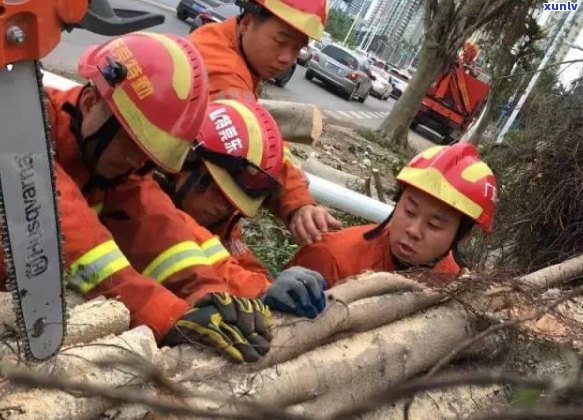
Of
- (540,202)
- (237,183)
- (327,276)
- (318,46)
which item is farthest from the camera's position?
(318,46)

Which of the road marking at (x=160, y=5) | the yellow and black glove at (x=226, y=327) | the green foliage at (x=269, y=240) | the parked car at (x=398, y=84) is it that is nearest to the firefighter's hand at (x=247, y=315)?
the yellow and black glove at (x=226, y=327)

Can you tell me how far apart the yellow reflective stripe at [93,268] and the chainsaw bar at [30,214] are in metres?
0.22

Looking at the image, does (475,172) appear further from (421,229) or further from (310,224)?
(310,224)

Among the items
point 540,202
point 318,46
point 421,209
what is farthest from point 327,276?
point 318,46

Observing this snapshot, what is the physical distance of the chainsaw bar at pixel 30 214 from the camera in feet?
5.17

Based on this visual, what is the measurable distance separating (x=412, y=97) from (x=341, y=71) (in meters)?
10.3

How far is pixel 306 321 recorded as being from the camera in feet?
6.82

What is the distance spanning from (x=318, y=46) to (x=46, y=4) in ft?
93.0

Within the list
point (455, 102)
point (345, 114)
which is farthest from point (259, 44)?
point (455, 102)

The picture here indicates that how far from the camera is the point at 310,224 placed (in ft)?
10.4

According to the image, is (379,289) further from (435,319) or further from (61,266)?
A: (61,266)

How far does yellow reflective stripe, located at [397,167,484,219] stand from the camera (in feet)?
10.9

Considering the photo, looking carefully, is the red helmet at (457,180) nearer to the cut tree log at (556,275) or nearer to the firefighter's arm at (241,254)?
the cut tree log at (556,275)

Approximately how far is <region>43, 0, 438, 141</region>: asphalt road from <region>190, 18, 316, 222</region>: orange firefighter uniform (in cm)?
713
